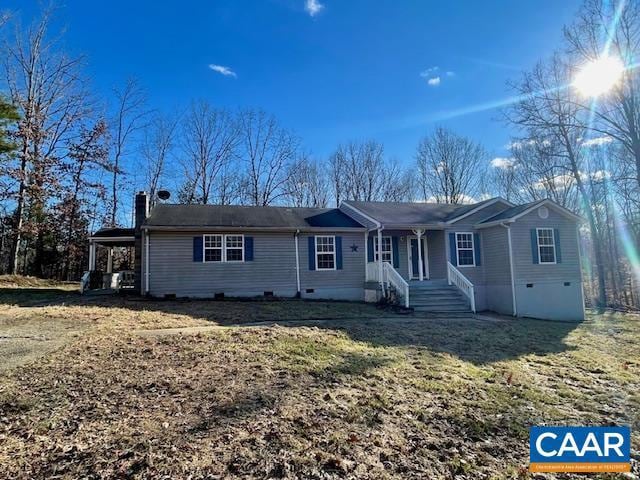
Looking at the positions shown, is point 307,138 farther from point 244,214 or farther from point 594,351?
point 594,351

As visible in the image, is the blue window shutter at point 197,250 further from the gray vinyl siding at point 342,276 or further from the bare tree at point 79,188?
the bare tree at point 79,188

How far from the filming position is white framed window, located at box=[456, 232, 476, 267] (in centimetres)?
1590

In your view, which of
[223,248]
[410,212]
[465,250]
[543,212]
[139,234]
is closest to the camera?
[139,234]

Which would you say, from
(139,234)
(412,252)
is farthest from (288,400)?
(412,252)

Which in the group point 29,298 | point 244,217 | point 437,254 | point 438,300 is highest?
point 244,217

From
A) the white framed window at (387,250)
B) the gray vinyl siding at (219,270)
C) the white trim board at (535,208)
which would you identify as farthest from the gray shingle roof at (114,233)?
the white trim board at (535,208)

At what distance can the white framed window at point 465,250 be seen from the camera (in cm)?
1590

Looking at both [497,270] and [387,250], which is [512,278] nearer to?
[497,270]

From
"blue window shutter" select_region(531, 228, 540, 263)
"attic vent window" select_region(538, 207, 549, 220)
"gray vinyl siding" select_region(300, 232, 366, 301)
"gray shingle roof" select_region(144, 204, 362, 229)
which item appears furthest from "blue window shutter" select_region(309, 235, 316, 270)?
"attic vent window" select_region(538, 207, 549, 220)

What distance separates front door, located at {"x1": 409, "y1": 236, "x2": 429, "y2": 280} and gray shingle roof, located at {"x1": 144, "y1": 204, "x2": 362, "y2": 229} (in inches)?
105

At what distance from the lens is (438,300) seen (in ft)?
46.1

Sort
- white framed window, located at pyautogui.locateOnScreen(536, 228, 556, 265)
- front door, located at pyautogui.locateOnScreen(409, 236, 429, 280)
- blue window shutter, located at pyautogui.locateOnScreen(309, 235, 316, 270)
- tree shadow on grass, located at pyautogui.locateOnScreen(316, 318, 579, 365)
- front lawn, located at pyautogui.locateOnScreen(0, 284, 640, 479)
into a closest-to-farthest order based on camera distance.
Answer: front lawn, located at pyautogui.locateOnScreen(0, 284, 640, 479)
tree shadow on grass, located at pyautogui.locateOnScreen(316, 318, 579, 365)
blue window shutter, located at pyautogui.locateOnScreen(309, 235, 316, 270)
white framed window, located at pyautogui.locateOnScreen(536, 228, 556, 265)
front door, located at pyautogui.locateOnScreen(409, 236, 429, 280)

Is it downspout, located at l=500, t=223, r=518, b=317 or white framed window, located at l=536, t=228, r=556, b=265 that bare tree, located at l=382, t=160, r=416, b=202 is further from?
downspout, located at l=500, t=223, r=518, b=317

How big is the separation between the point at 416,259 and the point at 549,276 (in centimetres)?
514
